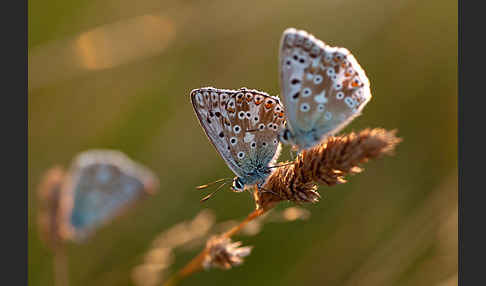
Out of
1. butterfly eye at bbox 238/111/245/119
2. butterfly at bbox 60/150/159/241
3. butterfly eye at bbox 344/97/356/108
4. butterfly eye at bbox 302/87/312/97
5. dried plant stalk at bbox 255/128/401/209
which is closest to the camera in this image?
dried plant stalk at bbox 255/128/401/209

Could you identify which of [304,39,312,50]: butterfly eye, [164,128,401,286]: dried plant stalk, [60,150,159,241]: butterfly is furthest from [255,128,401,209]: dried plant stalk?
[60,150,159,241]: butterfly

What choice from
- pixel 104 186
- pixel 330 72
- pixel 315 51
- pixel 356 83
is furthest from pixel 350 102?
pixel 104 186

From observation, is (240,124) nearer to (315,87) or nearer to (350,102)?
(315,87)

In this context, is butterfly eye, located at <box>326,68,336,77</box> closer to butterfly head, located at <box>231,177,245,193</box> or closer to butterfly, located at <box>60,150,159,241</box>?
butterfly head, located at <box>231,177,245,193</box>

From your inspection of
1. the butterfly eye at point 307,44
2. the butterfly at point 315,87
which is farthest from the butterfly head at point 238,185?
the butterfly eye at point 307,44

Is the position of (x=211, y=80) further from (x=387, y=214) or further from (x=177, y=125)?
(x=387, y=214)

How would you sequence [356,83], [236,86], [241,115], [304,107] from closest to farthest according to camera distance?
[356,83], [304,107], [241,115], [236,86]
